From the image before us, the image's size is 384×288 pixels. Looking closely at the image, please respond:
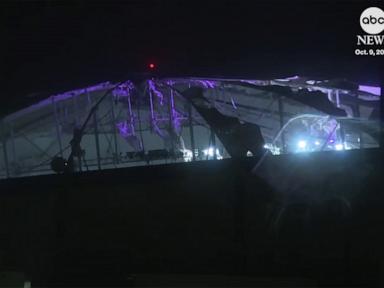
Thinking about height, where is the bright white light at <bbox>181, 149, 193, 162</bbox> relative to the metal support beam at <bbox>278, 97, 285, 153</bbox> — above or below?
below

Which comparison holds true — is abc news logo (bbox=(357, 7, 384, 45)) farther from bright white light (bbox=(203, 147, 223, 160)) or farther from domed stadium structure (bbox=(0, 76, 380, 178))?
bright white light (bbox=(203, 147, 223, 160))

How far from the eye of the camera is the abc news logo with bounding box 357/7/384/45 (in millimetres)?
1310

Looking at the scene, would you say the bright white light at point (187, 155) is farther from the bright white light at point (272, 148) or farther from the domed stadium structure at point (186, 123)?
the bright white light at point (272, 148)

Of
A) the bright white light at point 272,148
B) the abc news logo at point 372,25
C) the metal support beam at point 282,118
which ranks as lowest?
the bright white light at point 272,148

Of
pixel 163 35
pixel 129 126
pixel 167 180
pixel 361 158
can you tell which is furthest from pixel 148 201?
pixel 361 158

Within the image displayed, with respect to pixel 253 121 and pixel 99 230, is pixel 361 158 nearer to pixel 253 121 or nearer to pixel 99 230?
pixel 253 121

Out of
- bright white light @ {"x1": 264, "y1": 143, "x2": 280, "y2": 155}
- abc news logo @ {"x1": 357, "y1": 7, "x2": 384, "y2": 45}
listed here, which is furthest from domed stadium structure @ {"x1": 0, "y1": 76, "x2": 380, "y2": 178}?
abc news logo @ {"x1": 357, "y1": 7, "x2": 384, "y2": 45}

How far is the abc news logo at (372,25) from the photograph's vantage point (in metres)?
1.31

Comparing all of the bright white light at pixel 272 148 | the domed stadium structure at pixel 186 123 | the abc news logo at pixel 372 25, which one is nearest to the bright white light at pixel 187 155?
the domed stadium structure at pixel 186 123

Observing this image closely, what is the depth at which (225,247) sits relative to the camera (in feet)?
4.42

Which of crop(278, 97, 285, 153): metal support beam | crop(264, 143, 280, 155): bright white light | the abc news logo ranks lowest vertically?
crop(264, 143, 280, 155): bright white light

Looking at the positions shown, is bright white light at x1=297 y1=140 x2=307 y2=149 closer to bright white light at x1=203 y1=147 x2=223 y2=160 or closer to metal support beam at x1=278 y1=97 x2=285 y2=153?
metal support beam at x1=278 y1=97 x2=285 y2=153

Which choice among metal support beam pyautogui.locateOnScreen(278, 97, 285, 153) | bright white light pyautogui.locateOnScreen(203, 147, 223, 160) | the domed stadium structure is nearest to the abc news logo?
the domed stadium structure

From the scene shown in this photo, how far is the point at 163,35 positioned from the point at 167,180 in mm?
418
